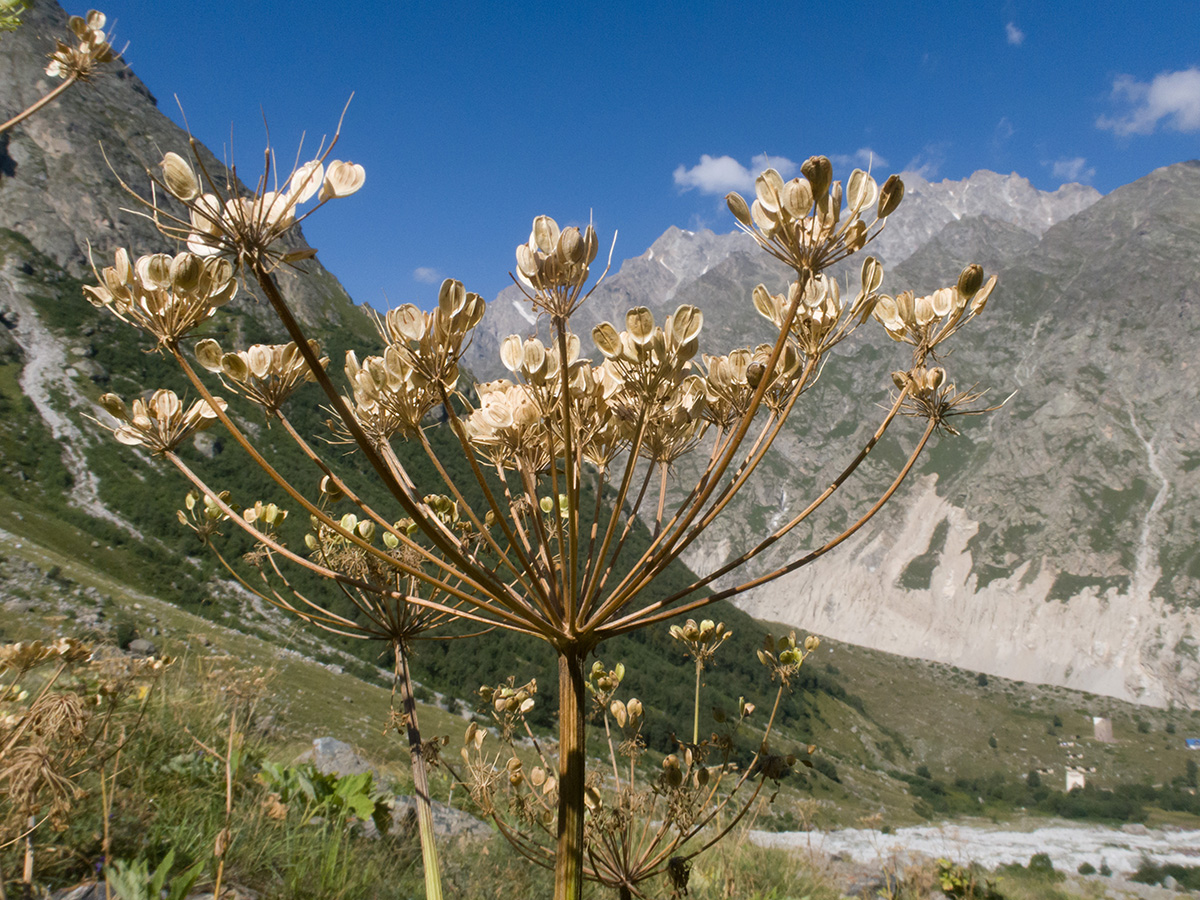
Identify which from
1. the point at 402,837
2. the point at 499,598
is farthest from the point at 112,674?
the point at 499,598

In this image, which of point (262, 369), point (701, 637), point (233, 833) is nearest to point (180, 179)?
point (262, 369)

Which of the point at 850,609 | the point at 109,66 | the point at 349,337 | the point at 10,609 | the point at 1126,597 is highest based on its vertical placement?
the point at 349,337

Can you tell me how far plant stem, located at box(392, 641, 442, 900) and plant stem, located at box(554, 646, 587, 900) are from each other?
0.33 metres

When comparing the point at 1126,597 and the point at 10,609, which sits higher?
the point at 1126,597

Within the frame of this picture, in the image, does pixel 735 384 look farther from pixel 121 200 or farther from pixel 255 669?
pixel 121 200

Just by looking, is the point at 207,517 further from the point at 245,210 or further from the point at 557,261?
the point at 557,261

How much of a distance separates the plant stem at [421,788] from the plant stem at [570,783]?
0.33 meters

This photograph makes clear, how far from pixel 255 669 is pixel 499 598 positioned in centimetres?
484

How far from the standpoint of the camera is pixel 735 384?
2.50m

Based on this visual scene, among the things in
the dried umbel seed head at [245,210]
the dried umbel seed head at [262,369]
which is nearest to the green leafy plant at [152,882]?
the dried umbel seed head at [262,369]

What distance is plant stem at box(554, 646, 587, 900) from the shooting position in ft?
5.60

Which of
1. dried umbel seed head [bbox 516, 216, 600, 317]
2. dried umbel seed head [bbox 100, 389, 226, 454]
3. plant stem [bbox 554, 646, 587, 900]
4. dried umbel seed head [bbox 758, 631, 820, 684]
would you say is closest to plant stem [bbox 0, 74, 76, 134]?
dried umbel seed head [bbox 100, 389, 226, 454]

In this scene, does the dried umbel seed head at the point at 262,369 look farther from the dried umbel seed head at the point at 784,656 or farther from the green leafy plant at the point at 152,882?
the dried umbel seed head at the point at 784,656

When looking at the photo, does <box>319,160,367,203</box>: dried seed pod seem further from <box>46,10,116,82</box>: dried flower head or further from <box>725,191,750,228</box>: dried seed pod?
<box>46,10,116,82</box>: dried flower head
